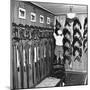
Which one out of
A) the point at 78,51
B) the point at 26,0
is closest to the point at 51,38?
the point at 78,51

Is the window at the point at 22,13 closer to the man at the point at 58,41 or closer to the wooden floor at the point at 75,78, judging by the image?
the man at the point at 58,41

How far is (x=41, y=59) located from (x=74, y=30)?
18.3 inches

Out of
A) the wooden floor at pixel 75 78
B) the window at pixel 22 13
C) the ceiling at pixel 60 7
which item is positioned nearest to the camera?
the window at pixel 22 13

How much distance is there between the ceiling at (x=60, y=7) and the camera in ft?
5.91

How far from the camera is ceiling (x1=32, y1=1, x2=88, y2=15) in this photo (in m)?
1.80

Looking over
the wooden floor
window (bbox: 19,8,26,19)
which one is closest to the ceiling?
window (bbox: 19,8,26,19)

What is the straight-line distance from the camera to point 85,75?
193 centimetres

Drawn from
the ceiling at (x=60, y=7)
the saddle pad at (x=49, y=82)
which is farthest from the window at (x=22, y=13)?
the saddle pad at (x=49, y=82)

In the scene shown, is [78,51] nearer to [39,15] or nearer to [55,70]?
[55,70]

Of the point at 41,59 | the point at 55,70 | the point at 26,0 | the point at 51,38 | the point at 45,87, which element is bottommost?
the point at 45,87

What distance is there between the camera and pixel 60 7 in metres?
1.85

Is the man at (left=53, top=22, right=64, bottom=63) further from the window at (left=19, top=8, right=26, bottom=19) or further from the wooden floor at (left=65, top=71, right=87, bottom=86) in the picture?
the window at (left=19, top=8, right=26, bottom=19)

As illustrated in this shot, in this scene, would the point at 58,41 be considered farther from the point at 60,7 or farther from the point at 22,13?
the point at 22,13

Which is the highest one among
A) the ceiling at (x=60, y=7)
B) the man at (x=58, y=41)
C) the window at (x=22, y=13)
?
the ceiling at (x=60, y=7)
